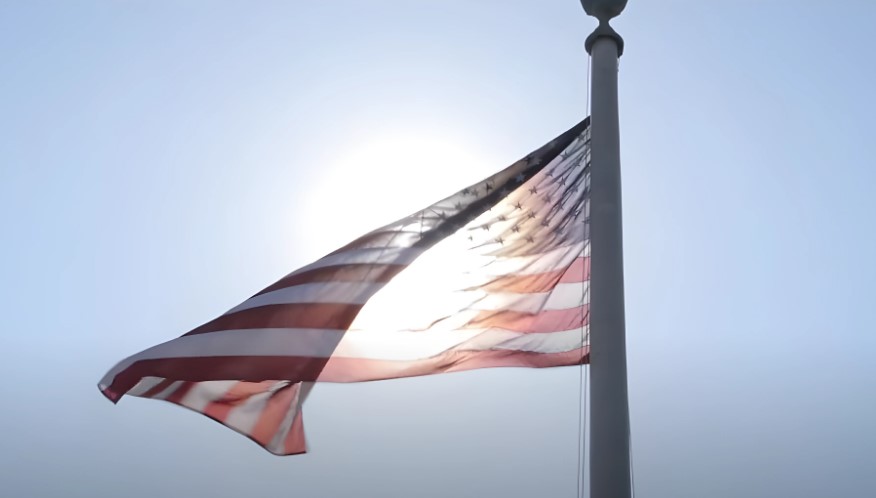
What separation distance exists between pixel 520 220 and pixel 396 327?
185cm

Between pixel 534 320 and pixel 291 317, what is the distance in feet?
8.84

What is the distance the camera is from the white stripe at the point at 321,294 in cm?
737

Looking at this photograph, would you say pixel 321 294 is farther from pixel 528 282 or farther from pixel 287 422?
pixel 528 282

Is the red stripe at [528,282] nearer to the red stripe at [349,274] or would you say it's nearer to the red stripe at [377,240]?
the red stripe at [377,240]

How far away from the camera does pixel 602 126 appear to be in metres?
7.25

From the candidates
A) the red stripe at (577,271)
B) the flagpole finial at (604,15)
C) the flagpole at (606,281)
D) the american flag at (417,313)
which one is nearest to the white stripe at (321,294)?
the american flag at (417,313)

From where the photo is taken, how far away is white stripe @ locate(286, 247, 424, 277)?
753cm

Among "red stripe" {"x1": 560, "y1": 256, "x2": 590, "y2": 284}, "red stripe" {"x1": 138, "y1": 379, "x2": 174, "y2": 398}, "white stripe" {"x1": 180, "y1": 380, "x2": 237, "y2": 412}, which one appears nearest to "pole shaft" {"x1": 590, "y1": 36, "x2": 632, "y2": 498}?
"red stripe" {"x1": 560, "y1": 256, "x2": 590, "y2": 284}

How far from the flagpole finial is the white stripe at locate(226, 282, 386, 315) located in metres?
3.28

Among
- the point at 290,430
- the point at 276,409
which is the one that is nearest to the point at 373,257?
the point at 276,409

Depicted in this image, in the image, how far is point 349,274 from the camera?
7.50 m

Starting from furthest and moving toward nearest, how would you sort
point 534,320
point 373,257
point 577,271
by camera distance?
point 577,271 → point 534,320 → point 373,257

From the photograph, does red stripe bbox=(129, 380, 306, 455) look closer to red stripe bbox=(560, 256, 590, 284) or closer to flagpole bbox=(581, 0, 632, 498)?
flagpole bbox=(581, 0, 632, 498)

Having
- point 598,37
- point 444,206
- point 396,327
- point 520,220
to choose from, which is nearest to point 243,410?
point 396,327
